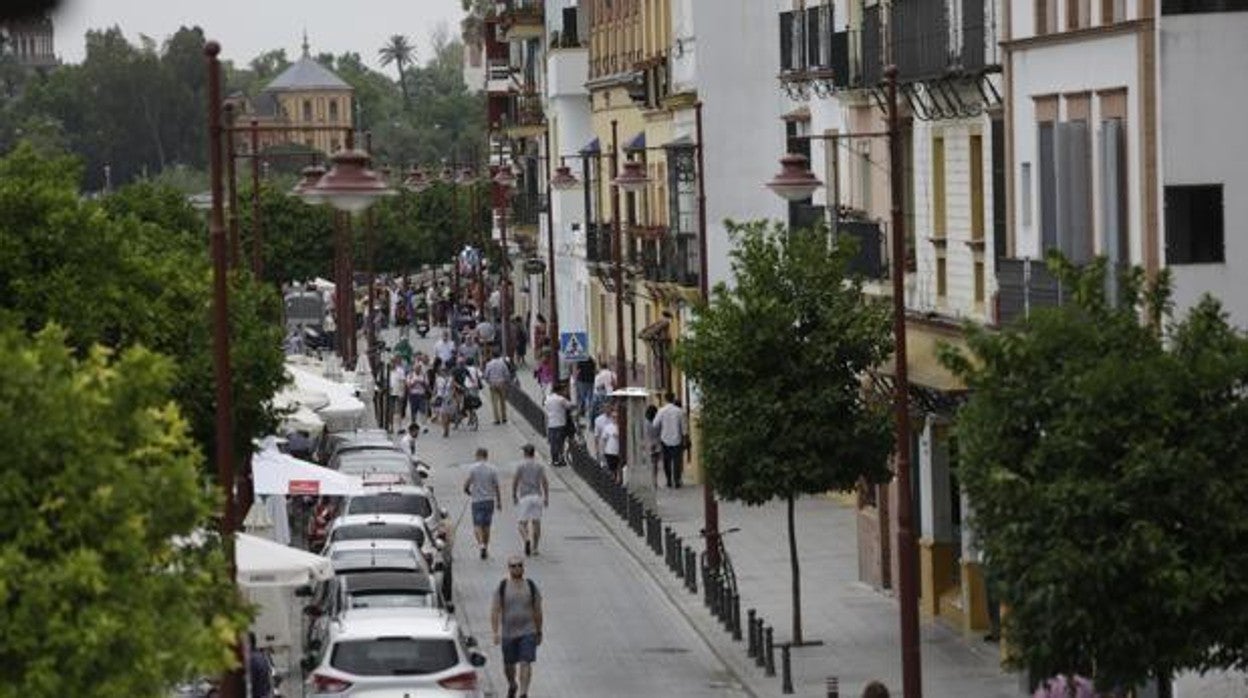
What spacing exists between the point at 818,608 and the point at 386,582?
7180 mm

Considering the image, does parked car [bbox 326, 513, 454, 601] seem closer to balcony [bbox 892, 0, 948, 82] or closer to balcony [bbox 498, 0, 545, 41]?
balcony [bbox 892, 0, 948, 82]

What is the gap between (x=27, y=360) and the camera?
1558 centimetres

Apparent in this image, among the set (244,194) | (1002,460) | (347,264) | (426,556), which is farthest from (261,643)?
(244,194)

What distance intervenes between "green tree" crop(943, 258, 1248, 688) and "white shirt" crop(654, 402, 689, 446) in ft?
Answer: 108

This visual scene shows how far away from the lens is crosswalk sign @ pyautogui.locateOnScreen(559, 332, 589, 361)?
73.2 m

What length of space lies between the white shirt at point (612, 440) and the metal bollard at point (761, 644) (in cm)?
2284

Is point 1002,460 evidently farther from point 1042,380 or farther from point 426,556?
point 426,556

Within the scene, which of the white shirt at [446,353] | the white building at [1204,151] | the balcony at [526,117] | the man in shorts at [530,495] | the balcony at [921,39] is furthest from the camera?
the balcony at [526,117]

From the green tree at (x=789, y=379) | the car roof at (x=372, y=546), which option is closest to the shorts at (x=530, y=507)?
the car roof at (x=372, y=546)

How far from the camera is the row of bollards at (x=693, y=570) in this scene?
108 feet

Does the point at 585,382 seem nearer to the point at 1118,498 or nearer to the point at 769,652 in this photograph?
the point at 769,652

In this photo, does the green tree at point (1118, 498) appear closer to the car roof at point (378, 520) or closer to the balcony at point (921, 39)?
the balcony at point (921, 39)

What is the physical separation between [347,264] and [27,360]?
222 ft

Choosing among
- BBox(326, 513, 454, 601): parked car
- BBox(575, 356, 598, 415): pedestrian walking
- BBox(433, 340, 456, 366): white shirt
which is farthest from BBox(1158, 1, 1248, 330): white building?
BBox(433, 340, 456, 366): white shirt
